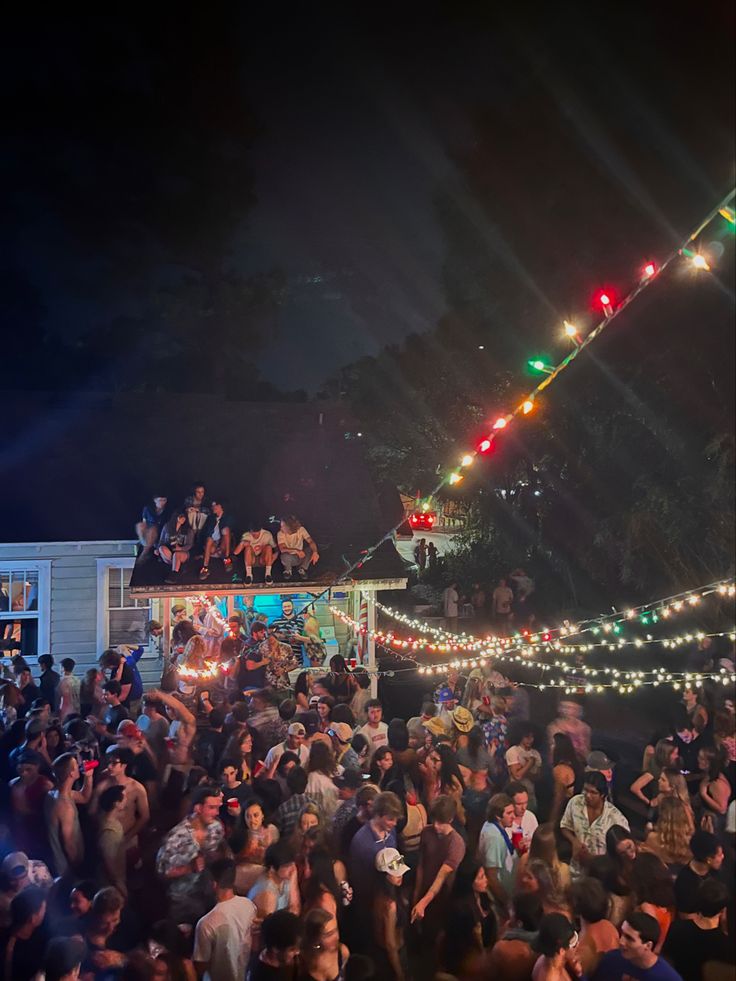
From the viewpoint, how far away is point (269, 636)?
11.2m

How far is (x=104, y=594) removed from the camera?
13828 millimetres

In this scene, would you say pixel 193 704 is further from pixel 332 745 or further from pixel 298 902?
pixel 298 902

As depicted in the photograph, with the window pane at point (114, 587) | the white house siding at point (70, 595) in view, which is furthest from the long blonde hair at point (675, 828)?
the window pane at point (114, 587)

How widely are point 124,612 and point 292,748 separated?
23.5 feet

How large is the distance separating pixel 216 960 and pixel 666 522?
9.71 metres

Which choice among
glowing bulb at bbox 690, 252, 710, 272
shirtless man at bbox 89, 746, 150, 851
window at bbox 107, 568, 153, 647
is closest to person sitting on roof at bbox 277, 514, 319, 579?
window at bbox 107, 568, 153, 647

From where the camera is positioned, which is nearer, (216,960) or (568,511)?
(216,960)

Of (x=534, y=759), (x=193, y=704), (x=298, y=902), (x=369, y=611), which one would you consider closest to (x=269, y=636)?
(x=193, y=704)

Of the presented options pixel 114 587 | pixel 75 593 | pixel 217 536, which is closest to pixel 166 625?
pixel 114 587

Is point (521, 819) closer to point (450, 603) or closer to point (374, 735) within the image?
point (374, 735)

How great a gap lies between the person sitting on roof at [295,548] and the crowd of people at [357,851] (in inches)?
173

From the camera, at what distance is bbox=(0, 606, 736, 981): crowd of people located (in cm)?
522

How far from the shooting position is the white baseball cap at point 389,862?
6.03m

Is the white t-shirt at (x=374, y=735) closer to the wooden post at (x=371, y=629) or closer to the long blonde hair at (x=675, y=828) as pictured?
the long blonde hair at (x=675, y=828)
